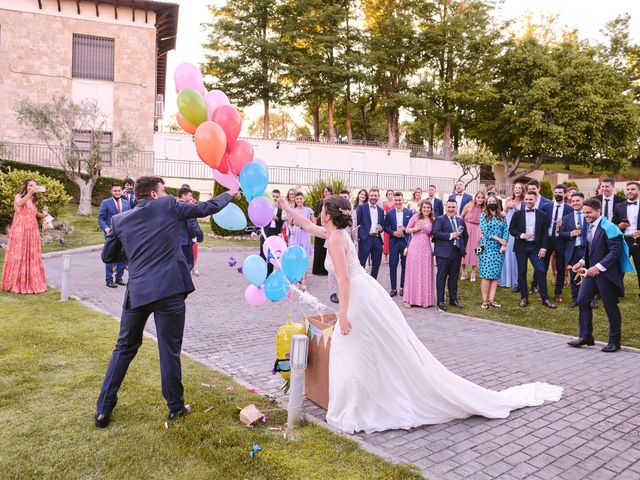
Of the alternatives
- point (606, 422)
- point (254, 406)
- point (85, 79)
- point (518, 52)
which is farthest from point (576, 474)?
point (518, 52)

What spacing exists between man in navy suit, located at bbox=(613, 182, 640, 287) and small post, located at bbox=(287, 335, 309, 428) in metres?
7.99

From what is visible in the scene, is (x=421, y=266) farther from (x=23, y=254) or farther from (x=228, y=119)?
(x=23, y=254)

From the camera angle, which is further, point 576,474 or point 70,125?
point 70,125

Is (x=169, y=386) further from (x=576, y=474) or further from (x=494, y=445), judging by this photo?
(x=576, y=474)

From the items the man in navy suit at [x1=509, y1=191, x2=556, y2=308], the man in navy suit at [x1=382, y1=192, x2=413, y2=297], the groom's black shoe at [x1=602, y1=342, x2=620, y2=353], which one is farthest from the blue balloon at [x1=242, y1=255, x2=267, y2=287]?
the man in navy suit at [x1=509, y1=191, x2=556, y2=308]

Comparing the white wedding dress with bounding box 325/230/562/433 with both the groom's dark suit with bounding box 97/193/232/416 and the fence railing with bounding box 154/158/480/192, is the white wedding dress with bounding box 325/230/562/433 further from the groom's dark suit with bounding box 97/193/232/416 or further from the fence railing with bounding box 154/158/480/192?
the fence railing with bounding box 154/158/480/192

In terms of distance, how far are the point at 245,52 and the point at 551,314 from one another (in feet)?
111

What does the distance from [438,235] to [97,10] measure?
27816 mm

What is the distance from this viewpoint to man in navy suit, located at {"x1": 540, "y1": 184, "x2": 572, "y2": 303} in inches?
436

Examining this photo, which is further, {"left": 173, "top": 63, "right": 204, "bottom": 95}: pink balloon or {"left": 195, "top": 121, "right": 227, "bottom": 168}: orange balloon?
{"left": 173, "top": 63, "right": 204, "bottom": 95}: pink balloon

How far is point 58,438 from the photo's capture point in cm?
427

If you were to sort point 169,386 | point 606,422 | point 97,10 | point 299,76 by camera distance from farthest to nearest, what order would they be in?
point 299,76 → point 97,10 → point 606,422 → point 169,386

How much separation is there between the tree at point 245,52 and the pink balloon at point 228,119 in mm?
35250

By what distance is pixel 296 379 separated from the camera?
470 cm
